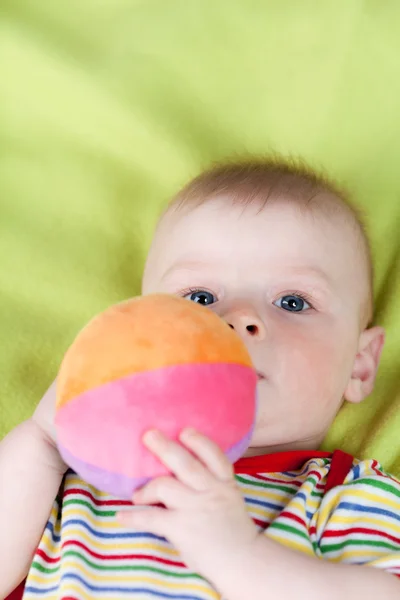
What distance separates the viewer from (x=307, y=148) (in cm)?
167

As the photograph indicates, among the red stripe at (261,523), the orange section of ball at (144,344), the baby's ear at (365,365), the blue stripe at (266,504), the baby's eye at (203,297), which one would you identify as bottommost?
the red stripe at (261,523)

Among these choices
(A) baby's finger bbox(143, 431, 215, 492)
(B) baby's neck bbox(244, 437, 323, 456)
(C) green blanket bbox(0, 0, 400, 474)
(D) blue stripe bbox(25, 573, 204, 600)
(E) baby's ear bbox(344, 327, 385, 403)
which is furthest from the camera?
(C) green blanket bbox(0, 0, 400, 474)

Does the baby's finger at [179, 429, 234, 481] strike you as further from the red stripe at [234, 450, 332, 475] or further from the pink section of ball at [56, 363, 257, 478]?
the red stripe at [234, 450, 332, 475]

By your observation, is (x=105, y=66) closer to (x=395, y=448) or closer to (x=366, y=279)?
(x=366, y=279)

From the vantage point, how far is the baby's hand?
2.66 ft

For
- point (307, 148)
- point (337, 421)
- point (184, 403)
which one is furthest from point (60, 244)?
point (184, 403)

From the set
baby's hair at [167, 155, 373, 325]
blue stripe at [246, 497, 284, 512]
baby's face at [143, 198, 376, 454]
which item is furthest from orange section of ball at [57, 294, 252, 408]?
baby's hair at [167, 155, 373, 325]

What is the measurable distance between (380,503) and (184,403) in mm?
419

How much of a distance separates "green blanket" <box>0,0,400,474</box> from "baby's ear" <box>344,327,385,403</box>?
17 centimetres

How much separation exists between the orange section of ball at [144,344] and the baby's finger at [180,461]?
7 centimetres

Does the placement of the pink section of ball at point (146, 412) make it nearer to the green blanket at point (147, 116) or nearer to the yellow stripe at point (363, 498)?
the yellow stripe at point (363, 498)

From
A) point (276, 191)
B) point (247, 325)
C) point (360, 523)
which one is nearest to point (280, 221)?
point (276, 191)

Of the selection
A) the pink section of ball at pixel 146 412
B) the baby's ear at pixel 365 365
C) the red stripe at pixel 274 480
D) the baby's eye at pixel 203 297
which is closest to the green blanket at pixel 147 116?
the baby's ear at pixel 365 365

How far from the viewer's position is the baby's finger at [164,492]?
2.68 feet
